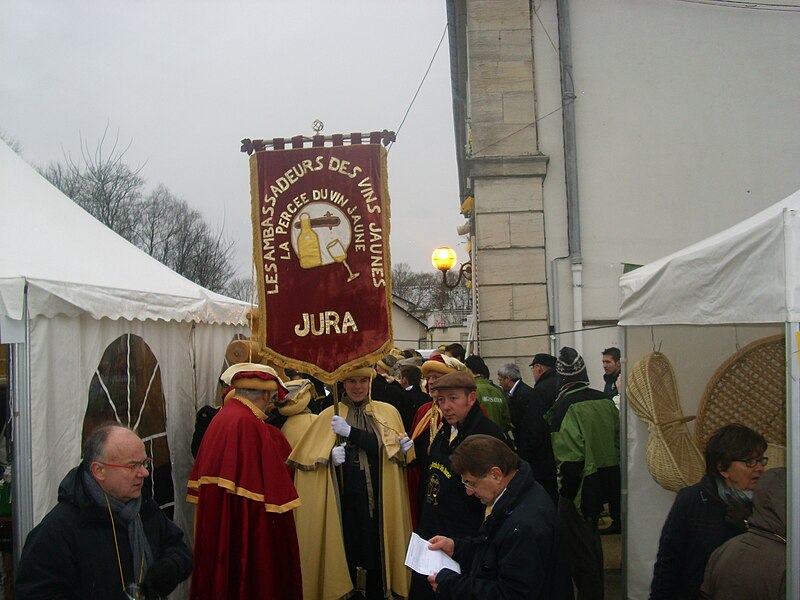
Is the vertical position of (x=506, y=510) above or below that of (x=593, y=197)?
below

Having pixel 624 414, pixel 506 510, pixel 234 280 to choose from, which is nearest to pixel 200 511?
pixel 506 510

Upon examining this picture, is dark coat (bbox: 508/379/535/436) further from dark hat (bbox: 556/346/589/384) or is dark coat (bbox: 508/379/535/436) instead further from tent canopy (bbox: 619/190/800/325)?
tent canopy (bbox: 619/190/800/325)

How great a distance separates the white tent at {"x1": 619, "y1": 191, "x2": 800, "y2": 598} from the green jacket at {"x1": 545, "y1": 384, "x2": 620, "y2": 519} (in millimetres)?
347

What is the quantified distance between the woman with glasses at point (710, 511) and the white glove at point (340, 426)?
2209 millimetres

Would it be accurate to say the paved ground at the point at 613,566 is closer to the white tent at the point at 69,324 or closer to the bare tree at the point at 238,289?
the white tent at the point at 69,324

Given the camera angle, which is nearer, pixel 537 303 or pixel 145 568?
pixel 145 568

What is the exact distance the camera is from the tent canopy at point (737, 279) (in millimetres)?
2680

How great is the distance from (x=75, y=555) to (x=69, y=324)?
2.07 m

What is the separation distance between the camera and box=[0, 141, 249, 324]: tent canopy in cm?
401

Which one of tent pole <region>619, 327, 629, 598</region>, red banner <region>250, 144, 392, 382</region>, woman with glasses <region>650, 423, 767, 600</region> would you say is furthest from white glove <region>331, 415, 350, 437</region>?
woman with glasses <region>650, 423, 767, 600</region>

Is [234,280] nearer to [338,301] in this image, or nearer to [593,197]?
[593,197]

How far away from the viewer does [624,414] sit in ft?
15.0

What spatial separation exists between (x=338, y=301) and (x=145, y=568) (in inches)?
89.0

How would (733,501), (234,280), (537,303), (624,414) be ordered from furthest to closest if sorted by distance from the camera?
(234,280)
(537,303)
(624,414)
(733,501)
